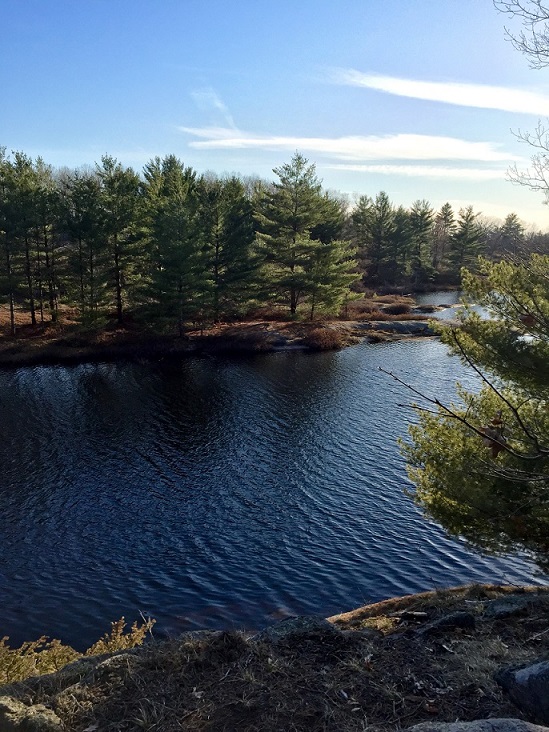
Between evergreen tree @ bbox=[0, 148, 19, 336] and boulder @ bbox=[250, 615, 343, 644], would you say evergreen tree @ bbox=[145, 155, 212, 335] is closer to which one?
evergreen tree @ bbox=[0, 148, 19, 336]

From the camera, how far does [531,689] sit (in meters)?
5.32

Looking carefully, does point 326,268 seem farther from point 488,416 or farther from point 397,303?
point 488,416

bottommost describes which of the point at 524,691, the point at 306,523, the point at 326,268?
the point at 306,523

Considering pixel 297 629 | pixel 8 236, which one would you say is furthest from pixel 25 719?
pixel 8 236

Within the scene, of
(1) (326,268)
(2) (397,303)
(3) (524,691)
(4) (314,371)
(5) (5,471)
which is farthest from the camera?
(2) (397,303)

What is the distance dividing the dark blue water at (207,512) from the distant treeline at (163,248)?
13.0 m

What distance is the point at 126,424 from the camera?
27.9 meters

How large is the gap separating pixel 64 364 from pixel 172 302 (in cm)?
933

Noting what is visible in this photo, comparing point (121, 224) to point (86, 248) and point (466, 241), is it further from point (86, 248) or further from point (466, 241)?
point (466, 241)

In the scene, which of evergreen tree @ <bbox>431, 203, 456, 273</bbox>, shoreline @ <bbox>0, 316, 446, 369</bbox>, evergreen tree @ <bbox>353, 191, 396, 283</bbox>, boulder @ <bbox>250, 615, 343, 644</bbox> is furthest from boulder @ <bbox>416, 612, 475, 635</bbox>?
evergreen tree @ <bbox>431, 203, 456, 273</bbox>

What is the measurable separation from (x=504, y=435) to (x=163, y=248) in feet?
119

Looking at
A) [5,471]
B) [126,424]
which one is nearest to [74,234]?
[126,424]

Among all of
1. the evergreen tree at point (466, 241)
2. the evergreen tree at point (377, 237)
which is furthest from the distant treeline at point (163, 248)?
the evergreen tree at point (466, 241)

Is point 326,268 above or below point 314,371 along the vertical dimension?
above
